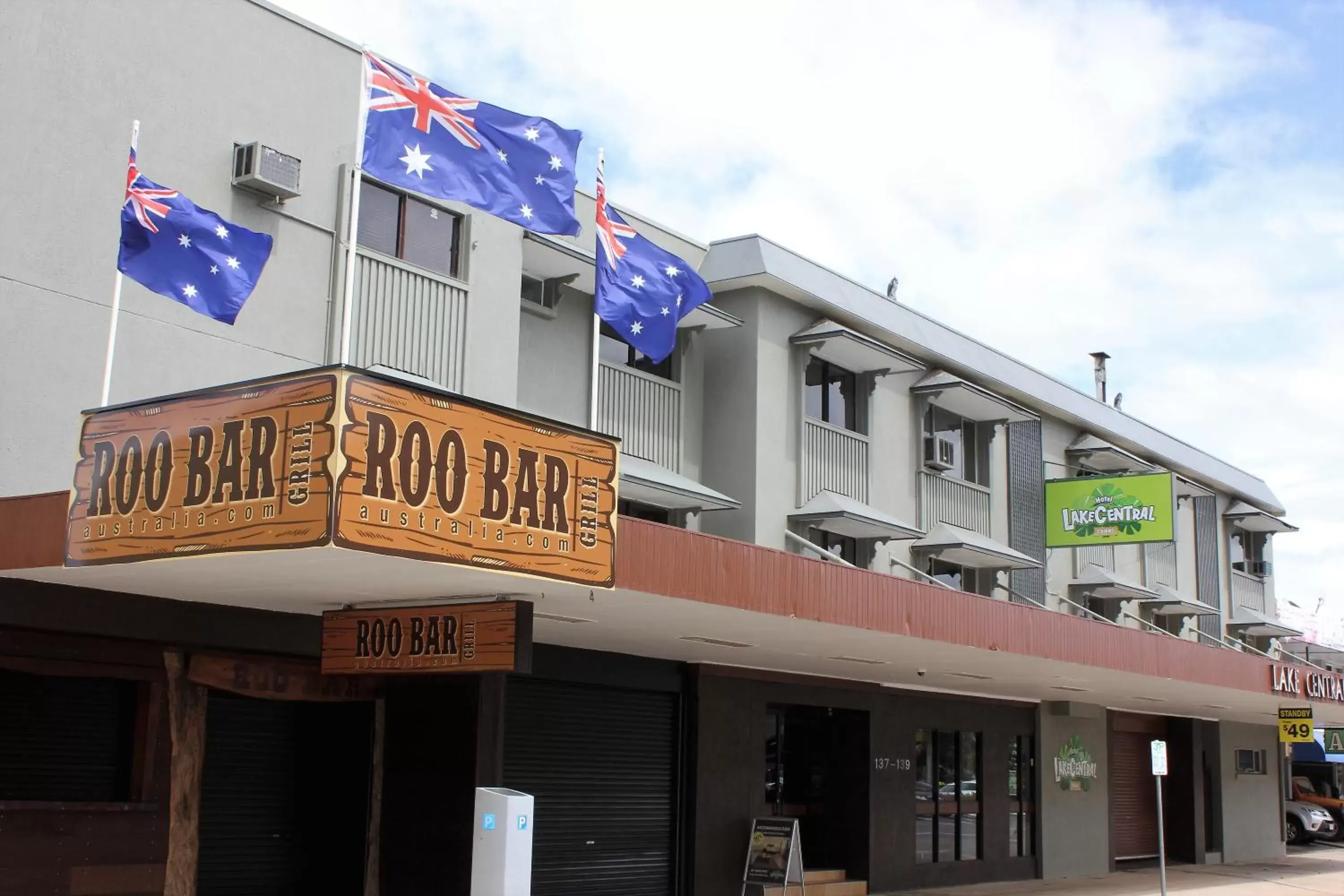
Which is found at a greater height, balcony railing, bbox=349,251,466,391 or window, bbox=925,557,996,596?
balcony railing, bbox=349,251,466,391

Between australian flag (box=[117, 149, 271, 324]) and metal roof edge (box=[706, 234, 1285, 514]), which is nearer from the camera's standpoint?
australian flag (box=[117, 149, 271, 324])

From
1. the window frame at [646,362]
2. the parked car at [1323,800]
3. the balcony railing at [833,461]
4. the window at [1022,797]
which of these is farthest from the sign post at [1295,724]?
the parked car at [1323,800]

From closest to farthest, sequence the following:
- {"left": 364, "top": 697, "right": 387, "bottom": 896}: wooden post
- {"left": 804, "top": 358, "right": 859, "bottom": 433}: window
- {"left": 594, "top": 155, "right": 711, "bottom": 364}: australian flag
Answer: {"left": 594, "top": 155, "right": 711, "bottom": 364}: australian flag, {"left": 364, "top": 697, "right": 387, "bottom": 896}: wooden post, {"left": 804, "top": 358, "right": 859, "bottom": 433}: window

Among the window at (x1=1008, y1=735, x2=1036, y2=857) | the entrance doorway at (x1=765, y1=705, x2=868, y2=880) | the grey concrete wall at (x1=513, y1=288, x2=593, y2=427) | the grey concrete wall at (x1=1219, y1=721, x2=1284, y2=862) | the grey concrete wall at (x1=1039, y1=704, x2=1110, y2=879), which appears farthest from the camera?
the grey concrete wall at (x1=1219, y1=721, x2=1284, y2=862)

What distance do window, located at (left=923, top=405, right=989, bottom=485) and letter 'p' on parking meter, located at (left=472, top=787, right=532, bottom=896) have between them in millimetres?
15711

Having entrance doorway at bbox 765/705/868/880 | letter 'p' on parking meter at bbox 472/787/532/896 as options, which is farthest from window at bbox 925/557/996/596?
letter 'p' on parking meter at bbox 472/787/532/896

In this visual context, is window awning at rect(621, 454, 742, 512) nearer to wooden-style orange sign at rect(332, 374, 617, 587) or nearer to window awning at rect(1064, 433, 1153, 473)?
wooden-style orange sign at rect(332, 374, 617, 587)

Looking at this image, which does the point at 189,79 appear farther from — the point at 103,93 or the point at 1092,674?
the point at 1092,674

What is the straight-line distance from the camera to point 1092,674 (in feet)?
70.0

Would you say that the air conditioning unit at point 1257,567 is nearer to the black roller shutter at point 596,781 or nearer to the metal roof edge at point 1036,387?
the metal roof edge at point 1036,387

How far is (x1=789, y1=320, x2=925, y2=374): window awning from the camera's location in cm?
2228

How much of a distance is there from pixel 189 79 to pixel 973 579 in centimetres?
1725

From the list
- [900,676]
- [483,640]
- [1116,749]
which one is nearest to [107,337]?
[483,640]

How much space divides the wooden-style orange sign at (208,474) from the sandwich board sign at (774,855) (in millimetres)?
10829
